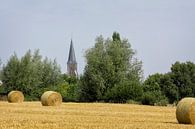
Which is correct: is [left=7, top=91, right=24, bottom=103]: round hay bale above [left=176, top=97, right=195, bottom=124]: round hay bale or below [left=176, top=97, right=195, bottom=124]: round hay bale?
above

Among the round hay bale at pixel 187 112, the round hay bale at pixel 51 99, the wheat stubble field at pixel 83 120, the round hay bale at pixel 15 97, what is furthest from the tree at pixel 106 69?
the round hay bale at pixel 187 112

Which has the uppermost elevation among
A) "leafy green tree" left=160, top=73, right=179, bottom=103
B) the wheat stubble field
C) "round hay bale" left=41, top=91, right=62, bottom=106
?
"leafy green tree" left=160, top=73, right=179, bottom=103

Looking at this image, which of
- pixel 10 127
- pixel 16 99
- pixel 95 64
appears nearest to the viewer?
pixel 10 127

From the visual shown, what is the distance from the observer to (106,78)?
214ft

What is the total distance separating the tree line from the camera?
5884cm

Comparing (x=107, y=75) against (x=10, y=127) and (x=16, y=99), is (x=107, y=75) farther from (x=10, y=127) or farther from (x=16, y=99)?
(x=10, y=127)

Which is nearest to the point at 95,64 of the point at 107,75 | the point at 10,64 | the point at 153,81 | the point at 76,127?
the point at 107,75

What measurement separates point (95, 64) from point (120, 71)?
3.62m

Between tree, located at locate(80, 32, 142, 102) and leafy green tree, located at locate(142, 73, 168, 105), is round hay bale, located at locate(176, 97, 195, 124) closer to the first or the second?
leafy green tree, located at locate(142, 73, 168, 105)

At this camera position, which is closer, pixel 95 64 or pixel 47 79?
pixel 95 64

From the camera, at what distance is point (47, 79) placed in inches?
3169

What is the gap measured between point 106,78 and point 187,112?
42144 mm

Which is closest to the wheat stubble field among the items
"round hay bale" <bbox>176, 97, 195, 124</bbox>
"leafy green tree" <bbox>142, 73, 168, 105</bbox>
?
"round hay bale" <bbox>176, 97, 195, 124</bbox>

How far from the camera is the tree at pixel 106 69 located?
212 ft
